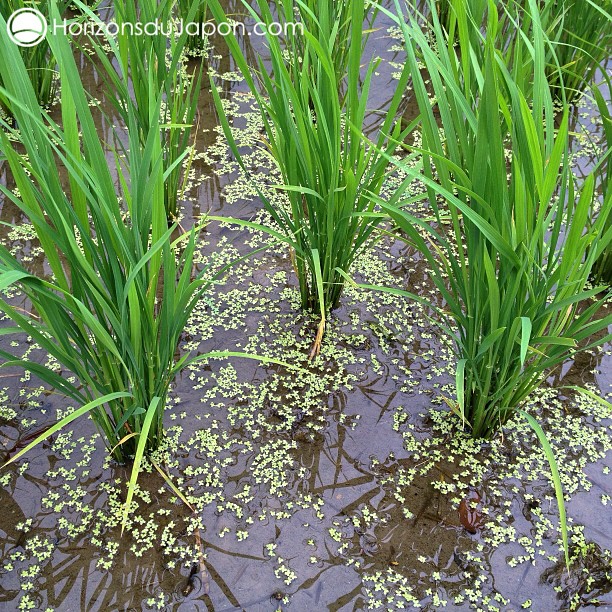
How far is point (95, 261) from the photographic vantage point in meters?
1.25

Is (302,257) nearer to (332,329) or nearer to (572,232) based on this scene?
(332,329)

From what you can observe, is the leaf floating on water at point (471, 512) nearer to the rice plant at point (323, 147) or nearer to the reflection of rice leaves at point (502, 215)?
the reflection of rice leaves at point (502, 215)

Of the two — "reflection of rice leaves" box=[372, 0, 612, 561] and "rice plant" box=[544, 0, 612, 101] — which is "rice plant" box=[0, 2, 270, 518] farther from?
"rice plant" box=[544, 0, 612, 101]

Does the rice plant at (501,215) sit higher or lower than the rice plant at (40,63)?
lower

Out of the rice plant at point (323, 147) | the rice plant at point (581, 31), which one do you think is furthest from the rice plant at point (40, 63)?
the rice plant at point (581, 31)

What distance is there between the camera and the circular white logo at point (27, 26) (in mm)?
1952

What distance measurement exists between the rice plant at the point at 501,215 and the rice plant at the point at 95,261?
0.45 m

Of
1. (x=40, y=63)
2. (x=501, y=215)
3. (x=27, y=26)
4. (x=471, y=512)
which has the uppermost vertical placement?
(x=27, y=26)

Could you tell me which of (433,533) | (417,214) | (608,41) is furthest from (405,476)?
(608,41)

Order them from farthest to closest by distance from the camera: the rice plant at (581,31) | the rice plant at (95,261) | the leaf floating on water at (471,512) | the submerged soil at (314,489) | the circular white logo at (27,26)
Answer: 1. the rice plant at (581,31)
2. the circular white logo at (27,26)
3. the leaf floating on water at (471,512)
4. the submerged soil at (314,489)
5. the rice plant at (95,261)

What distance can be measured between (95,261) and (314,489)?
64cm

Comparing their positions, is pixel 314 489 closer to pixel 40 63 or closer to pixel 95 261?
pixel 95 261

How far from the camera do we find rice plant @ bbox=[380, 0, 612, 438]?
3.91 ft

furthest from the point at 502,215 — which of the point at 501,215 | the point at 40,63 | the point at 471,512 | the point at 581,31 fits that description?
the point at 40,63
